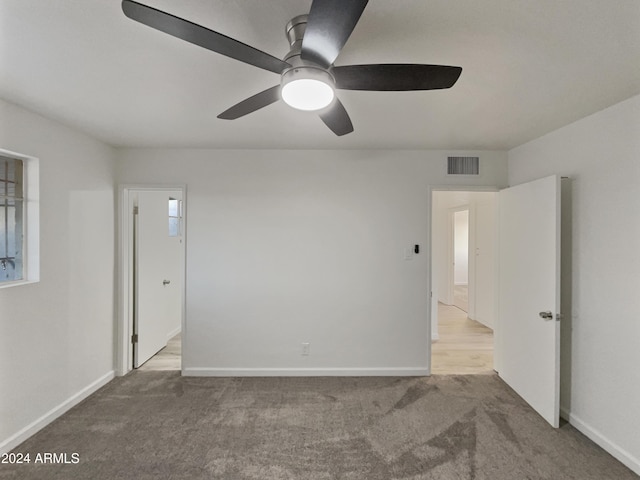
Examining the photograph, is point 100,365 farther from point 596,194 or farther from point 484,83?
point 596,194

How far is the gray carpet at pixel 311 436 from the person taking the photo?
1.84 meters

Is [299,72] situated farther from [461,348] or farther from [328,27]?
[461,348]

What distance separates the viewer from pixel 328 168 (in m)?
3.09

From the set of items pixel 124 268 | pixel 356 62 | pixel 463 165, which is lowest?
pixel 124 268

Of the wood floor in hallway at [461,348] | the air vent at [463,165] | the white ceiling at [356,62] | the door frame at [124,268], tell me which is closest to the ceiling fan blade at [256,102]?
the white ceiling at [356,62]

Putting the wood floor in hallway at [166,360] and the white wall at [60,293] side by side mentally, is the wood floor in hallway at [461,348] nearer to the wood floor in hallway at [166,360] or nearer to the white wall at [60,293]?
the wood floor in hallway at [166,360]

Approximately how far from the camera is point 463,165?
310 cm

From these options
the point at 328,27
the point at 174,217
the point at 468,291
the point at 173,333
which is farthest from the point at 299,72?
the point at 468,291

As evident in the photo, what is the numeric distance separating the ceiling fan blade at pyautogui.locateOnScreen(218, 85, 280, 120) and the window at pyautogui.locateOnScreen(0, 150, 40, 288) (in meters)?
1.74

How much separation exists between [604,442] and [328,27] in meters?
3.03

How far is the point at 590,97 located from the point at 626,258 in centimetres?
106

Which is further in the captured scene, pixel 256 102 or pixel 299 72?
pixel 256 102

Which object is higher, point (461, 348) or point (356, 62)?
point (356, 62)

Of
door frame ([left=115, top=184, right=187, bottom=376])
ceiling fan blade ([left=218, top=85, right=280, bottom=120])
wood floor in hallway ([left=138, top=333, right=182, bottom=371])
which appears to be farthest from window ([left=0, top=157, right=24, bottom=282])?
ceiling fan blade ([left=218, top=85, right=280, bottom=120])
